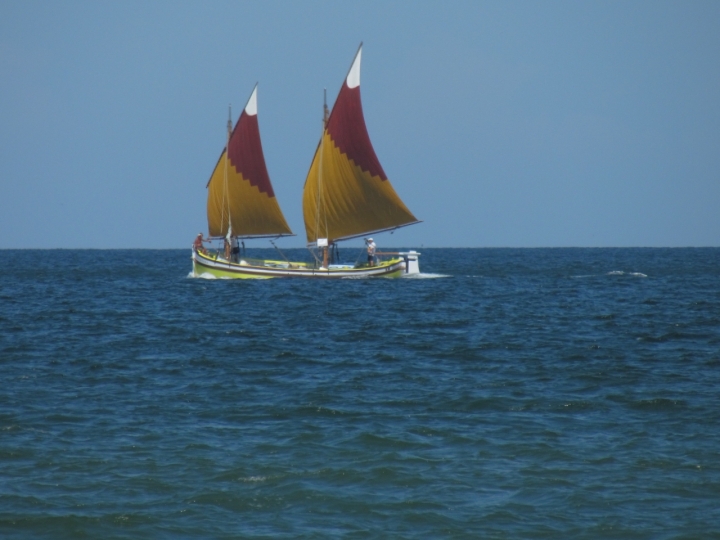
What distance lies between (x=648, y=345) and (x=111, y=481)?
17654mm

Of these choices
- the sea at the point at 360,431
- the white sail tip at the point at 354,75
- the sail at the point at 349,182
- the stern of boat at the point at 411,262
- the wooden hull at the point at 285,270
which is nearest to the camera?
the sea at the point at 360,431

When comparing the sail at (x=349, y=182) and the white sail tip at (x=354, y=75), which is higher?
the white sail tip at (x=354, y=75)

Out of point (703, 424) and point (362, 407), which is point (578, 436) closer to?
point (703, 424)

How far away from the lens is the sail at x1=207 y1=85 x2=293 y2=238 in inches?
2120

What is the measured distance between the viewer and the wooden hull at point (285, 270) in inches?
2096

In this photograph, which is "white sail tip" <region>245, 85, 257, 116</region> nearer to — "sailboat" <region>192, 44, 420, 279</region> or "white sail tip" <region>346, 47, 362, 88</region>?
"sailboat" <region>192, 44, 420, 279</region>

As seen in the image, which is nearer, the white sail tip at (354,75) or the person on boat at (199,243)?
the white sail tip at (354,75)

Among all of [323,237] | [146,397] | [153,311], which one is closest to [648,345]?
[146,397]

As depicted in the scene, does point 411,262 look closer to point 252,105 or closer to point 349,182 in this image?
point 349,182

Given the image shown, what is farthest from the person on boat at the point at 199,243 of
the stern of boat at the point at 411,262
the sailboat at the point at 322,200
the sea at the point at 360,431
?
the sea at the point at 360,431

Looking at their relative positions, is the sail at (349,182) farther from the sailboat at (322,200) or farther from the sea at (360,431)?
the sea at (360,431)

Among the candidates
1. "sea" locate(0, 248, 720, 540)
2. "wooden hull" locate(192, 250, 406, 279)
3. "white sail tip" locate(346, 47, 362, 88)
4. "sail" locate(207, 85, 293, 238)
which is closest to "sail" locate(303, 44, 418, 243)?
"white sail tip" locate(346, 47, 362, 88)

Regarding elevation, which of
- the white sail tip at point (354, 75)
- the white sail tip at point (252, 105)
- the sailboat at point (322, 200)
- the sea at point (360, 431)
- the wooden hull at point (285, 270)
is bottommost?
the sea at point (360, 431)

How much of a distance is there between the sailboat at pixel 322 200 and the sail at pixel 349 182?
5 centimetres
